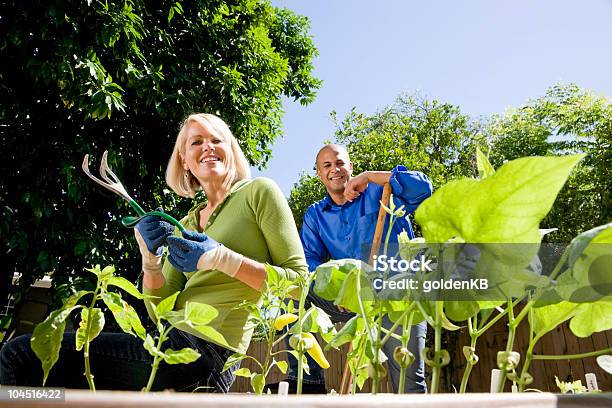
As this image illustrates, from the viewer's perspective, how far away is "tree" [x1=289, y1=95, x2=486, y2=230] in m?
7.62

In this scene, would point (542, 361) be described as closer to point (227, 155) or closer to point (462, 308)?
point (227, 155)

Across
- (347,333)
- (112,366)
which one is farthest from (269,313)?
(112,366)

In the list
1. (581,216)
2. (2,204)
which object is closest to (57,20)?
(2,204)

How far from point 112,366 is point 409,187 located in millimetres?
884

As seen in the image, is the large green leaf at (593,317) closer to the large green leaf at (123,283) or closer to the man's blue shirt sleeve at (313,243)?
the large green leaf at (123,283)

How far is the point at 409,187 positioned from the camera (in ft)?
4.22

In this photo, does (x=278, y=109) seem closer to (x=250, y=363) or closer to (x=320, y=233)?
(x=250, y=363)

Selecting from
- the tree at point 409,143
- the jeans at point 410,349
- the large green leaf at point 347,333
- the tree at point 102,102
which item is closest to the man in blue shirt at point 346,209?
the jeans at point 410,349

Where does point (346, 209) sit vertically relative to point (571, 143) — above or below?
below

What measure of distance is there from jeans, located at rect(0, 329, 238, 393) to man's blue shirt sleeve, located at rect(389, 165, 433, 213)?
0.73 meters

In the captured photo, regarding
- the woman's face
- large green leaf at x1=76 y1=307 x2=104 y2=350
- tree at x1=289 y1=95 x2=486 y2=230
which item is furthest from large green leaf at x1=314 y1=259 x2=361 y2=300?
tree at x1=289 y1=95 x2=486 y2=230

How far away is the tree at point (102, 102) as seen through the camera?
316cm

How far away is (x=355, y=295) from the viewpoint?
26 centimetres

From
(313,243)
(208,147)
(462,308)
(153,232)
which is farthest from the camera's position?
(313,243)
